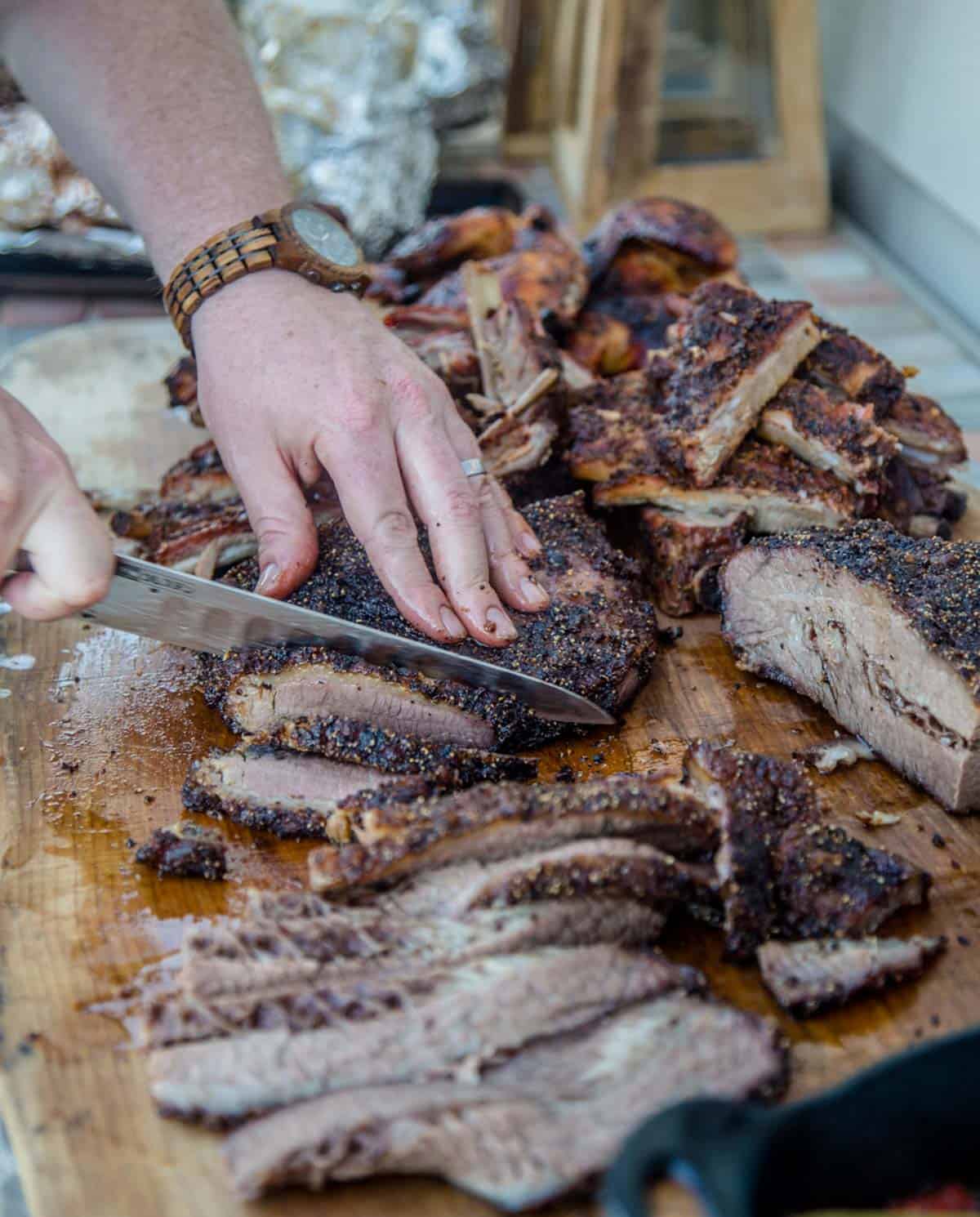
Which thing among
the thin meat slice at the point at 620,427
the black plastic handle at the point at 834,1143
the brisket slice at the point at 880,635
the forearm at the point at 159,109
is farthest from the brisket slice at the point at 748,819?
the forearm at the point at 159,109

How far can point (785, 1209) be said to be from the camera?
4.67ft

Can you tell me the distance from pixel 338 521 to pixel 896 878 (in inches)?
63.4

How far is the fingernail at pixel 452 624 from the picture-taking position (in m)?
2.66

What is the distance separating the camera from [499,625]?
8.79 feet

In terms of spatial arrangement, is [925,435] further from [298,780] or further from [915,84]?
[915,84]

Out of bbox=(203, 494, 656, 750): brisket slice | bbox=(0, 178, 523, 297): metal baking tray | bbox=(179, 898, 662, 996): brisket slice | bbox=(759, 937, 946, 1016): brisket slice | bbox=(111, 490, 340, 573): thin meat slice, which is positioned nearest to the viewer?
bbox=(179, 898, 662, 996): brisket slice

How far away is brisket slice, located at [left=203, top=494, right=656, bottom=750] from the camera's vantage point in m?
2.63

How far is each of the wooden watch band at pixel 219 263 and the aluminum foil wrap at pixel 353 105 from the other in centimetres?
230

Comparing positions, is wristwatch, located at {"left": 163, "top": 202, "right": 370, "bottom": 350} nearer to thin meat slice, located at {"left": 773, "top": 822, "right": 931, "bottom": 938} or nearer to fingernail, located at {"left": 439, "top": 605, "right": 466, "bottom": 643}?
fingernail, located at {"left": 439, "top": 605, "right": 466, "bottom": 643}

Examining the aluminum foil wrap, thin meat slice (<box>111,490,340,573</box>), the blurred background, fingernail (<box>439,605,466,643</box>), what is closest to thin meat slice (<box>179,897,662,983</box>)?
fingernail (<box>439,605,466,643</box>)

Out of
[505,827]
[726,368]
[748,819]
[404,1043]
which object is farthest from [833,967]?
[726,368]

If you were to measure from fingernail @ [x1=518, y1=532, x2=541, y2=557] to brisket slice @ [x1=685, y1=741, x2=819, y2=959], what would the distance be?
778mm

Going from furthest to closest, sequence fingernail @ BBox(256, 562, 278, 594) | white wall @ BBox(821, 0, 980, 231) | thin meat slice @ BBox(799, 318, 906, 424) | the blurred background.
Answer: the blurred background
white wall @ BBox(821, 0, 980, 231)
thin meat slice @ BBox(799, 318, 906, 424)
fingernail @ BBox(256, 562, 278, 594)

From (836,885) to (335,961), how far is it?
96 centimetres
